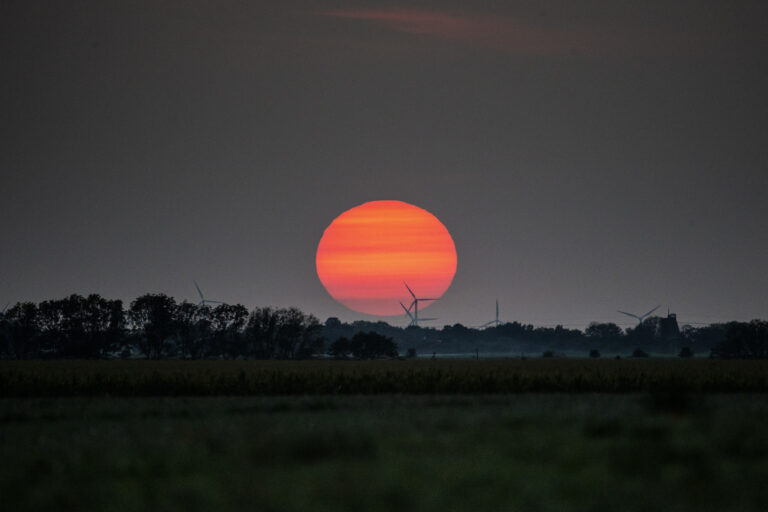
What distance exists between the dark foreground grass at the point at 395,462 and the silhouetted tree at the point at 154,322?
15708cm

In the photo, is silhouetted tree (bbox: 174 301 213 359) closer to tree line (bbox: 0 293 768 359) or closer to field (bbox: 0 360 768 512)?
tree line (bbox: 0 293 768 359)

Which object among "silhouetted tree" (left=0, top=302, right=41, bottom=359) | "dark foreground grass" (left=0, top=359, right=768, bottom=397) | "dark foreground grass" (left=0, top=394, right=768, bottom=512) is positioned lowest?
"dark foreground grass" (left=0, top=394, right=768, bottom=512)

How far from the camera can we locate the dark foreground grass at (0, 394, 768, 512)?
599 inches

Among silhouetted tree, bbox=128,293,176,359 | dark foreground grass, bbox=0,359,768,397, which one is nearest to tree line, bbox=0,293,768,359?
silhouetted tree, bbox=128,293,176,359

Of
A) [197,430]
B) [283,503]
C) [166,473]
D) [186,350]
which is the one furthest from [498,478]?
[186,350]

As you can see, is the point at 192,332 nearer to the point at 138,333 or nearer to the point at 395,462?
the point at 138,333

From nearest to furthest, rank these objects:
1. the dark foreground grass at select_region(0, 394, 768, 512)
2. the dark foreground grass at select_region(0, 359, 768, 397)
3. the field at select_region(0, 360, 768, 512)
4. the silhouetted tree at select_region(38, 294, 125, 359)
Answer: the dark foreground grass at select_region(0, 394, 768, 512)
the field at select_region(0, 360, 768, 512)
the dark foreground grass at select_region(0, 359, 768, 397)
the silhouetted tree at select_region(38, 294, 125, 359)

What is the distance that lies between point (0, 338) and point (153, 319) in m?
32.5

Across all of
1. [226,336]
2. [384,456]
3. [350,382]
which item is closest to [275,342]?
[226,336]

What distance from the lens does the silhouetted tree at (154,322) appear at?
606ft

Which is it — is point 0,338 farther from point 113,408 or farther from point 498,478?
point 498,478

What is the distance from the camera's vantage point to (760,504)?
15188 mm

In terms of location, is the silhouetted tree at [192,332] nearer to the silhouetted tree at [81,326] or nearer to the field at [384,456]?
the silhouetted tree at [81,326]

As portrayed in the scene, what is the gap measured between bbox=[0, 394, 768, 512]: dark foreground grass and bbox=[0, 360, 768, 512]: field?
2.0 inches
